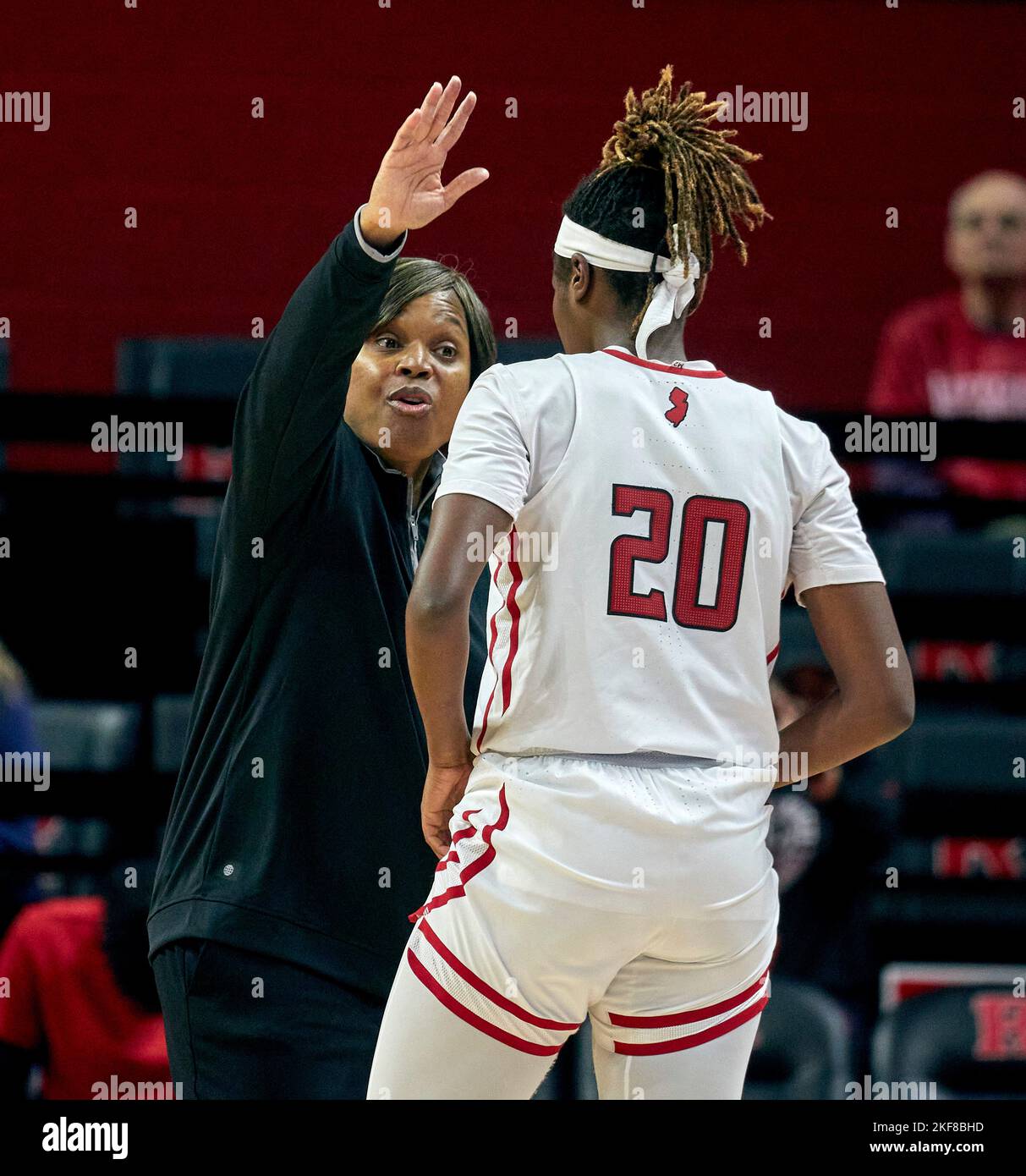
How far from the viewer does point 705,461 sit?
188 cm

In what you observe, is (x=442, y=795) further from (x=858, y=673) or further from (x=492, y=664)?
(x=858, y=673)

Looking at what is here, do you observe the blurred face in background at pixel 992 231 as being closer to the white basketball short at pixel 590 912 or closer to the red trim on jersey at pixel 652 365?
the red trim on jersey at pixel 652 365

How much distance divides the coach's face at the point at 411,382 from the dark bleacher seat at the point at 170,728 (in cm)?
165

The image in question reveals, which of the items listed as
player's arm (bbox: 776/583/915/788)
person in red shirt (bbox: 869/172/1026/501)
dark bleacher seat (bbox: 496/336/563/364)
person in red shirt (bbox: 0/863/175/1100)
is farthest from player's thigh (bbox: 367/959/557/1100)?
person in red shirt (bbox: 869/172/1026/501)

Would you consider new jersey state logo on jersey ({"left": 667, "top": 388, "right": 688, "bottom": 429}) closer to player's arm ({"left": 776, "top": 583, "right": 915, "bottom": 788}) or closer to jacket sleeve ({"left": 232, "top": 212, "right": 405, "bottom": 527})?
player's arm ({"left": 776, "top": 583, "right": 915, "bottom": 788})

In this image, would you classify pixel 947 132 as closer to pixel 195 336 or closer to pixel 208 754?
pixel 195 336

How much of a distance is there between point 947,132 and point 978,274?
109 cm

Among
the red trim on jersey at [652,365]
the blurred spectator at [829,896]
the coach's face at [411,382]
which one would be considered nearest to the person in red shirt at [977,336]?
the blurred spectator at [829,896]

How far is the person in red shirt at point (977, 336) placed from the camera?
5199mm

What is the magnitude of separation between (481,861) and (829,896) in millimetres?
2260

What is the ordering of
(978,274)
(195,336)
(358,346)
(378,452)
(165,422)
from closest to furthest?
(358,346), (378,452), (165,422), (978,274), (195,336)

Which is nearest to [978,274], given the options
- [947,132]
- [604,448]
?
[947,132]

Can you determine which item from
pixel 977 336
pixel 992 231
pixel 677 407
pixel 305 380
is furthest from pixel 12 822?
pixel 992 231

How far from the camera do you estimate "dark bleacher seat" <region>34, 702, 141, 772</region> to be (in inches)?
159
